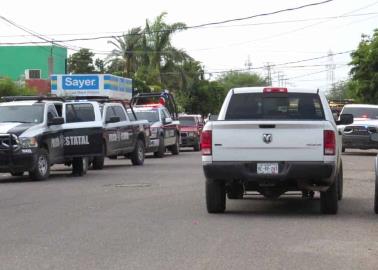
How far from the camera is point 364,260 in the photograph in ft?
26.3

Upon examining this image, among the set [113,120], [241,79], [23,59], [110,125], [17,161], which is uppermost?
[241,79]

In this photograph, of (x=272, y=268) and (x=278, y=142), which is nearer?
(x=272, y=268)

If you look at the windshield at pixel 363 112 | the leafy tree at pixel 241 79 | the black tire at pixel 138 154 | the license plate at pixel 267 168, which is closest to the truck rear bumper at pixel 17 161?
the black tire at pixel 138 154

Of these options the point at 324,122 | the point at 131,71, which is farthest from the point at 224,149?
the point at 131,71

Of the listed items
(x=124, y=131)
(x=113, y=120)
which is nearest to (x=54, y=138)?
(x=113, y=120)

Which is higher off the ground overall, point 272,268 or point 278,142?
point 278,142

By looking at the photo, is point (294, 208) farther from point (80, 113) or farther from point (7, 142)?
point (80, 113)

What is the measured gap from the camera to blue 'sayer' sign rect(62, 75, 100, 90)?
3616 cm

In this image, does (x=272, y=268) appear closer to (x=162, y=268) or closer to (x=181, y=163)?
(x=162, y=268)

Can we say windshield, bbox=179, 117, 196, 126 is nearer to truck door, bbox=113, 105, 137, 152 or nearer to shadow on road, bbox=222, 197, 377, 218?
truck door, bbox=113, 105, 137, 152

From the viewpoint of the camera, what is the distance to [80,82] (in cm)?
3691

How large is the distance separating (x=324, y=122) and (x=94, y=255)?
4.30 metres

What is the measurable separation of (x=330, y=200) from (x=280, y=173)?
993 millimetres

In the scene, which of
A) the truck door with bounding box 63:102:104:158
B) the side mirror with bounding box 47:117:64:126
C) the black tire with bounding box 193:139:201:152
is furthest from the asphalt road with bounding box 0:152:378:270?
the black tire with bounding box 193:139:201:152
